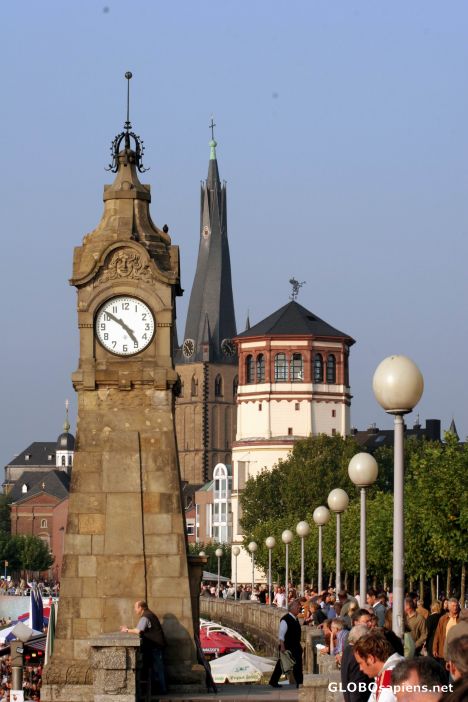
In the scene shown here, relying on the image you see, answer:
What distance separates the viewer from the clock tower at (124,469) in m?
25.1

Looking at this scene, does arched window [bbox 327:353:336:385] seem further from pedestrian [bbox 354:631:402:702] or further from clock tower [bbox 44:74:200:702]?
pedestrian [bbox 354:631:402:702]

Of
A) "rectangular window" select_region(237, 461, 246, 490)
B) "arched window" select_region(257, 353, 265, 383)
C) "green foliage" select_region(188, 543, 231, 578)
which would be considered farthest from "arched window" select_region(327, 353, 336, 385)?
"green foliage" select_region(188, 543, 231, 578)

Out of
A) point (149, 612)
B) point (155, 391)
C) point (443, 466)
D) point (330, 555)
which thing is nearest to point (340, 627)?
point (149, 612)

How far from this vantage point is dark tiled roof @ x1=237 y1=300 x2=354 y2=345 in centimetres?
14525

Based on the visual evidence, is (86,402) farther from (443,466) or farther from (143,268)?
(443,466)

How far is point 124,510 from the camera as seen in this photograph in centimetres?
2517

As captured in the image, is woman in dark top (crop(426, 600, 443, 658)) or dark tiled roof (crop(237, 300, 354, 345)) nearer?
woman in dark top (crop(426, 600, 443, 658))

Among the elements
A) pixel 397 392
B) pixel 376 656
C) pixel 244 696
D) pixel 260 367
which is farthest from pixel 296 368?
pixel 376 656

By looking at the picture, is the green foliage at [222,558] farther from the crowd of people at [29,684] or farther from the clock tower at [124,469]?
the clock tower at [124,469]

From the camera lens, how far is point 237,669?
38.0 m

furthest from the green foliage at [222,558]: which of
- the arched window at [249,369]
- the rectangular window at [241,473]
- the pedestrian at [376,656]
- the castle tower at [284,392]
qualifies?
the pedestrian at [376,656]

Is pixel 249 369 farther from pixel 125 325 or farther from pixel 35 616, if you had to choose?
pixel 125 325

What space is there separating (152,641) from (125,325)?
454 cm

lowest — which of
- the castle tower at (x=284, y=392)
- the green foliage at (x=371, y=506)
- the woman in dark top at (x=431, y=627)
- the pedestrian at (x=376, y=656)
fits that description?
the woman in dark top at (x=431, y=627)
